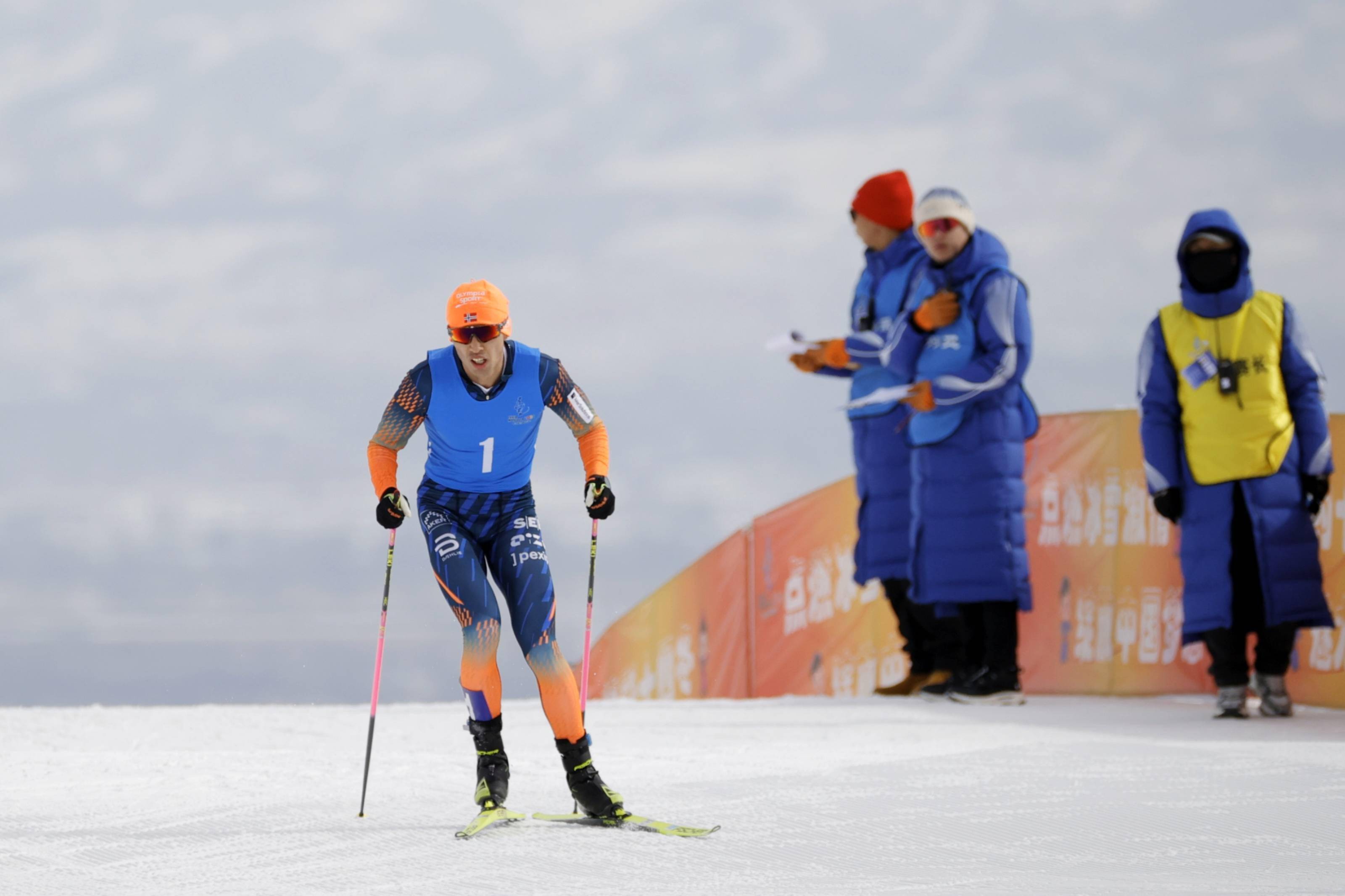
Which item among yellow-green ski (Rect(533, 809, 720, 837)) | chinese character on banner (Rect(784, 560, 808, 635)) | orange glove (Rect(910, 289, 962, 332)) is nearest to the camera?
yellow-green ski (Rect(533, 809, 720, 837))

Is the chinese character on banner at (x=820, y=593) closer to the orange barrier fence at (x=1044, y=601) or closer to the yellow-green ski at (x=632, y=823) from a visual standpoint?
the orange barrier fence at (x=1044, y=601)

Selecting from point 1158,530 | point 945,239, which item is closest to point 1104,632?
point 1158,530

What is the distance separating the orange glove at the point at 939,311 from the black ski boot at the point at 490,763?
173 inches

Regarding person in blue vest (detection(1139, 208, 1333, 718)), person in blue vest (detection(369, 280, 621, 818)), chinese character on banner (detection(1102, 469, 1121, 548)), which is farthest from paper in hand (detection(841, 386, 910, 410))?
person in blue vest (detection(369, 280, 621, 818))

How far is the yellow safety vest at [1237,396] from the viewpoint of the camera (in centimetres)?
666

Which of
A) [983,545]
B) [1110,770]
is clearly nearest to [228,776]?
[1110,770]

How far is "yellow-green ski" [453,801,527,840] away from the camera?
139 inches

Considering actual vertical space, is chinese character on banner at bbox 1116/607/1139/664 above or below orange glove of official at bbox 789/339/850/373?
below

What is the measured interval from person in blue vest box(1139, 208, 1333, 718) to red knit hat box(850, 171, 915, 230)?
1793 millimetres

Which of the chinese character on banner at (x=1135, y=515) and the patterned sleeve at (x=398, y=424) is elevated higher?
the chinese character on banner at (x=1135, y=515)

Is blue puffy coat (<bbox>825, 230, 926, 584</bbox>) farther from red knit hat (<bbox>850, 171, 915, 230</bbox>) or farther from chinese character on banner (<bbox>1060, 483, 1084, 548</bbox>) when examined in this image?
chinese character on banner (<bbox>1060, 483, 1084, 548</bbox>)

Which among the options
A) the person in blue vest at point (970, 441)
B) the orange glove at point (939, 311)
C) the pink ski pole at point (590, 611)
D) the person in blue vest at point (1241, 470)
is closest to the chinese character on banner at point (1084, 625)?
the person in blue vest at point (970, 441)

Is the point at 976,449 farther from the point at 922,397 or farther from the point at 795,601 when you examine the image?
the point at 795,601

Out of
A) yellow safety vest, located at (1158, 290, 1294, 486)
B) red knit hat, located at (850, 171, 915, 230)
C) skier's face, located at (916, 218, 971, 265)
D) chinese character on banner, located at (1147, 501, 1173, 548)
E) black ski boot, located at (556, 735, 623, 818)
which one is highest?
red knit hat, located at (850, 171, 915, 230)
